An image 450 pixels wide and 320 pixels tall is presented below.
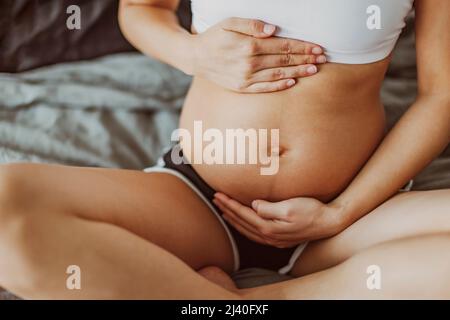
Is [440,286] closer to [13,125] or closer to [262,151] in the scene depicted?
[262,151]

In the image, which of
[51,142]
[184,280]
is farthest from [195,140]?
[51,142]

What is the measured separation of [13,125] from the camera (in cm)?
102

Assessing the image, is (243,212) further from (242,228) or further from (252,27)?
(252,27)

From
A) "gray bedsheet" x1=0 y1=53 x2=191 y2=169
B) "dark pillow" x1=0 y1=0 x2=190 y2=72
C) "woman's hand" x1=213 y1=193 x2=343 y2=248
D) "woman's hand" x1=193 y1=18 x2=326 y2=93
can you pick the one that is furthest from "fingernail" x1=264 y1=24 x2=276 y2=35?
"dark pillow" x1=0 y1=0 x2=190 y2=72

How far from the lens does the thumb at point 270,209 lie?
0.76m

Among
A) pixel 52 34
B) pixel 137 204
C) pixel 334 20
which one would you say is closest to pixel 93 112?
pixel 52 34

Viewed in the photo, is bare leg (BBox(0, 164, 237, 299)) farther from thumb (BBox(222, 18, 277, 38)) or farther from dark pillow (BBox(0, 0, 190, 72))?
dark pillow (BBox(0, 0, 190, 72))

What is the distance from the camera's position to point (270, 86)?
74 cm

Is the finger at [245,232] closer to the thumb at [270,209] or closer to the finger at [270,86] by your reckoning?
the thumb at [270,209]

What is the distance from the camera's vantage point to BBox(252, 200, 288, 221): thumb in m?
0.76

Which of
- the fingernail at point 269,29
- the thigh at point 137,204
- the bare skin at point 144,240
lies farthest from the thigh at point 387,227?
the fingernail at point 269,29

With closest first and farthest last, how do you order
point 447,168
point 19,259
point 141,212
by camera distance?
point 19,259 < point 141,212 < point 447,168

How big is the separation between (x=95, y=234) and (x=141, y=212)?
3.5 inches

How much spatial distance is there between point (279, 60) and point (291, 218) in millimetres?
193
